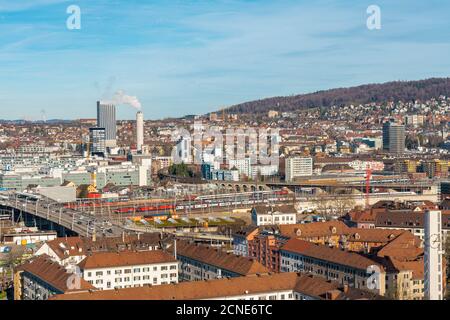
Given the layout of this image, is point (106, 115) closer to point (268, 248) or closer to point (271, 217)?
point (271, 217)

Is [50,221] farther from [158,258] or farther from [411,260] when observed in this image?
[411,260]

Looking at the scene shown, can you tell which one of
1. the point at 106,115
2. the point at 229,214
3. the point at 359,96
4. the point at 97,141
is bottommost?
the point at 229,214

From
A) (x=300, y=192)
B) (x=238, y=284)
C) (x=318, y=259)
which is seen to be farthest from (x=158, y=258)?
(x=300, y=192)

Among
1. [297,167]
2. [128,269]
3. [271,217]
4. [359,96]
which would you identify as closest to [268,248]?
[128,269]

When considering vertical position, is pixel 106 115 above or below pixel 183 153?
above

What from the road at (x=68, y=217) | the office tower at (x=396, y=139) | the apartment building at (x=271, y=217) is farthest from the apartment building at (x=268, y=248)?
the office tower at (x=396, y=139)

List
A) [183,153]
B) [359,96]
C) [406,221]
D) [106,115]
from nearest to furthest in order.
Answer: [406,221]
[183,153]
[106,115]
[359,96]

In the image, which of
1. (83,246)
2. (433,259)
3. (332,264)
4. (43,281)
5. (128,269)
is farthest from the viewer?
(83,246)
